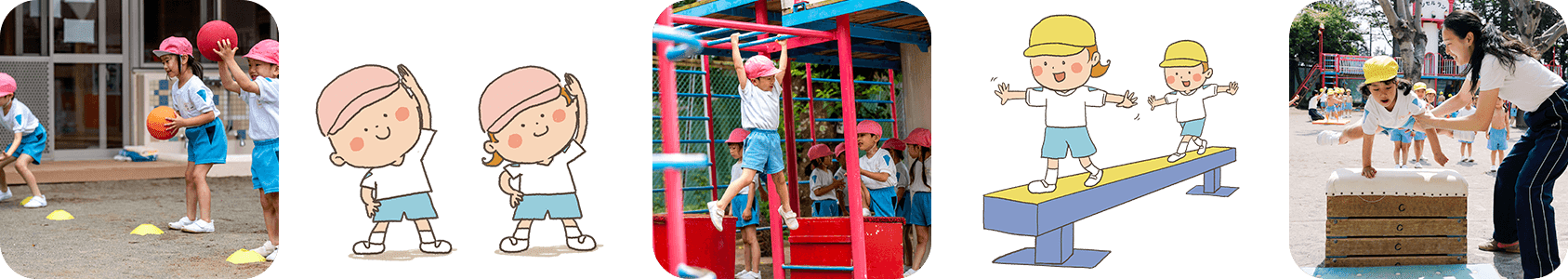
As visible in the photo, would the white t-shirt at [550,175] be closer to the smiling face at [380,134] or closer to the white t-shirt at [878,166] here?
the smiling face at [380,134]

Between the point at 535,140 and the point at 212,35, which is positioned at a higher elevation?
the point at 212,35

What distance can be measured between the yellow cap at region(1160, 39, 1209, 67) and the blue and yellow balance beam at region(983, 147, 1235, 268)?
1.45 ft

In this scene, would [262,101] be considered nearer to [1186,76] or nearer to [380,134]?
[380,134]

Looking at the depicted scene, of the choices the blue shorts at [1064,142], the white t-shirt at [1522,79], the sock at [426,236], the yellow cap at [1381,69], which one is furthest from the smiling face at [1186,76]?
the sock at [426,236]

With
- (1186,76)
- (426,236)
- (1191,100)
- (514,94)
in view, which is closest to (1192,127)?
(1191,100)

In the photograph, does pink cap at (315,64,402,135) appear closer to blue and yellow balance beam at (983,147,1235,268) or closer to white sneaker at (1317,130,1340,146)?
blue and yellow balance beam at (983,147,1235,268)

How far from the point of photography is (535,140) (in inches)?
211

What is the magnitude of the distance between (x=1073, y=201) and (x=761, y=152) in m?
1.56

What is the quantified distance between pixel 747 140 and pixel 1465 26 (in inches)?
137

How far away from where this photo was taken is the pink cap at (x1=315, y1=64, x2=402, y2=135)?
16.8 ft

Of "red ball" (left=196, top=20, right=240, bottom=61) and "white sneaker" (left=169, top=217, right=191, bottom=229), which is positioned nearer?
"red ball" (left=196, top=20, right=240, bottom=61)

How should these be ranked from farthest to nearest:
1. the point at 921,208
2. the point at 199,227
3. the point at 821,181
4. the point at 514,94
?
the point at 821,181, the point at 921,208, the point at 199,227, the point at 514,94

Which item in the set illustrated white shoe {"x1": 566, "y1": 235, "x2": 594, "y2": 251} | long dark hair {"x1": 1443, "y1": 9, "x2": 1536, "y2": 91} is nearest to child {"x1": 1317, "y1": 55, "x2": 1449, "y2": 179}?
long dark hair {"x1": 1443, "y1": 9, "x2": 1536, "y2": 91}

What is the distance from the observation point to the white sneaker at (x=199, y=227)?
581cm
